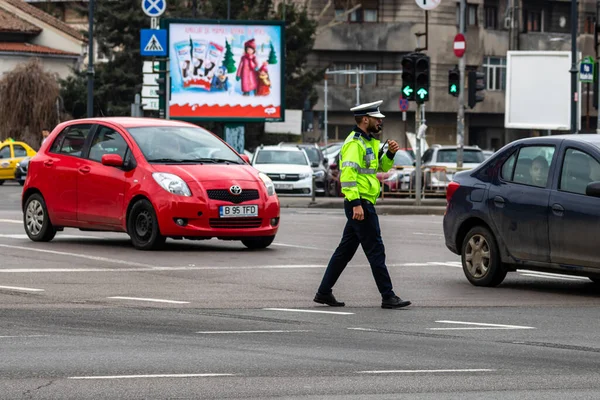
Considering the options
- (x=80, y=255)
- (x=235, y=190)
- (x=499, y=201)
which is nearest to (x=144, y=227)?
(x=80, y=255)

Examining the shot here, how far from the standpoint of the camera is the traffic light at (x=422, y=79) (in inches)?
1252

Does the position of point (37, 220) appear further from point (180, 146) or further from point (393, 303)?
point (393, 303)

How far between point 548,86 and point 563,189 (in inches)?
1221

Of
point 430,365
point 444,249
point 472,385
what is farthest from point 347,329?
point 444,249

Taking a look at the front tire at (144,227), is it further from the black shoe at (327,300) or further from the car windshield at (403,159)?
the car windshield at (403,159)

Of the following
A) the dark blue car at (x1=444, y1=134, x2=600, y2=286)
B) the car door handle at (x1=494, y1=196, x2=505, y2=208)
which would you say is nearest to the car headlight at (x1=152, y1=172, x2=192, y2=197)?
the dark blue car at (x1=444, y1=134, x2=600, y2=286)

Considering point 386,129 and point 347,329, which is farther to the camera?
point 386,129

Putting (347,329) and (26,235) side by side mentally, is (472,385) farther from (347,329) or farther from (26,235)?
(26,235)

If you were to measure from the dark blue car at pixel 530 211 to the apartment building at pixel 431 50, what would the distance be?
229 feet

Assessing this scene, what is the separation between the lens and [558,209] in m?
13.7

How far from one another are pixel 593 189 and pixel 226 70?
31483mm

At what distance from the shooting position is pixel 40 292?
13.4 metres

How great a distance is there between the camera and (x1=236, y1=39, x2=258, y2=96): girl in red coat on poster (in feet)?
145

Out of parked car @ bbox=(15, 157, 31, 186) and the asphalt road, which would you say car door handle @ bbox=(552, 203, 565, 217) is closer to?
the asphalt road
